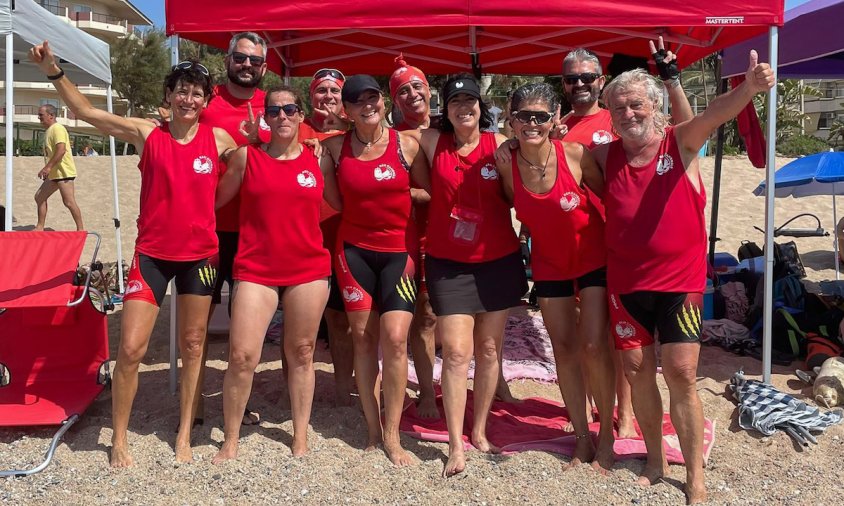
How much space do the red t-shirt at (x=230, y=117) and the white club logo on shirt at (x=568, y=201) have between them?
1547mm

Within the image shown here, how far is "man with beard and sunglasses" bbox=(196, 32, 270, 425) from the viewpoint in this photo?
12.4 ft

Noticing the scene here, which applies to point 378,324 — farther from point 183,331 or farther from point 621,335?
point 621,335

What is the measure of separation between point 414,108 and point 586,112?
3.01ft

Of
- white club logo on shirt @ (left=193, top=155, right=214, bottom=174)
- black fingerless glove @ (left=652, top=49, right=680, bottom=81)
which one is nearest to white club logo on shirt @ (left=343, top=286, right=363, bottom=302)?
white club logo on shirt @ (left=193, top=155, right=214, bottom=174)

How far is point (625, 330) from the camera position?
3061 millimetres

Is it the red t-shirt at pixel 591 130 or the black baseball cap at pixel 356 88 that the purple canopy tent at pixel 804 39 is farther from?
the black baseball cap at pixel 356 88

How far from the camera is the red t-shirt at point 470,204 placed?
3.33 metres

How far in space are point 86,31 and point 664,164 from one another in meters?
45.2

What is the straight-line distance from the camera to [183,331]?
348 centimetres

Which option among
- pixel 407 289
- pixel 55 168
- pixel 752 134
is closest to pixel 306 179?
pixel 407 289

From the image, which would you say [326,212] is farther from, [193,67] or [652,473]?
[652,473]

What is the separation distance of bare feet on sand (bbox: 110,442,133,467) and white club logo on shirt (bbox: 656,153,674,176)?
277cm

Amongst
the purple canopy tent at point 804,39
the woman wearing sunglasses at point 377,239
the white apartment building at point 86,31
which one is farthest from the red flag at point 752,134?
the white apartment building at point 86,31

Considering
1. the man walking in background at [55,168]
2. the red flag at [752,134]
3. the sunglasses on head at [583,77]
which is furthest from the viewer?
the man walking in background at [55,168]
